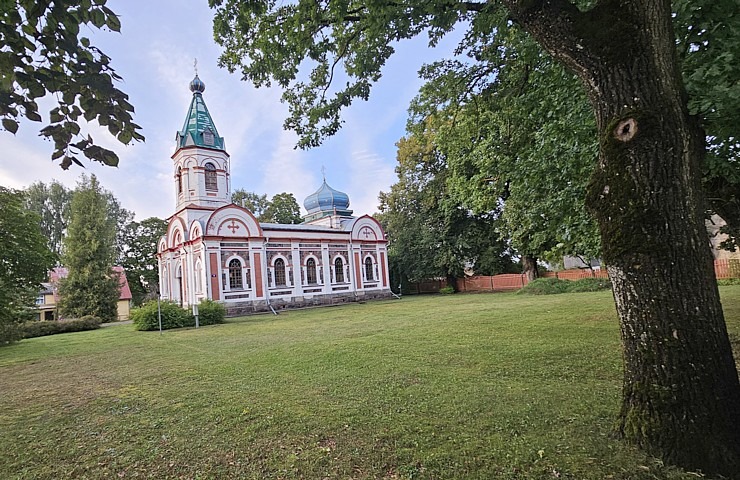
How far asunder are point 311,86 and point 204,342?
8.15m

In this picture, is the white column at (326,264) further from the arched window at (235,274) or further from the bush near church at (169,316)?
the bush near church at (169,316)

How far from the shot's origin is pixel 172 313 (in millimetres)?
17422

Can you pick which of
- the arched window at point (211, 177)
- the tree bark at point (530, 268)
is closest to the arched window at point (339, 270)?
the arched window at point (211, 177)

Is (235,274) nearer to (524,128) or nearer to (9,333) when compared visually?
(9,333)

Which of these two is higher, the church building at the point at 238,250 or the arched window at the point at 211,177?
the arched window at the point at 211,177

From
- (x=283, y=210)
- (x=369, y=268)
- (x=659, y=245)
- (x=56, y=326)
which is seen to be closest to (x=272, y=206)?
(x=283, y=210)

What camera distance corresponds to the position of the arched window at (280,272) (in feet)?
87.7

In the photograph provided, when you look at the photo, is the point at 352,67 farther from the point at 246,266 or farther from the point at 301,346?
the point at 246,266

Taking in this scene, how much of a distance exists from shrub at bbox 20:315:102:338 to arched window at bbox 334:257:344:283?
14738 mm

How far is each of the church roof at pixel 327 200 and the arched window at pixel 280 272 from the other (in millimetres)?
8227

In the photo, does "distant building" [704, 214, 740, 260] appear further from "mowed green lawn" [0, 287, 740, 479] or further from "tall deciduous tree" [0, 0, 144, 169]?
"tall deciduous tree" [0, 0, 144, 169]

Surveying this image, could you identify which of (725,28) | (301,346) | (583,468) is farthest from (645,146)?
(301,346)

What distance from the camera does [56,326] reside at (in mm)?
20750

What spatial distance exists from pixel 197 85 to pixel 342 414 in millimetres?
29253
